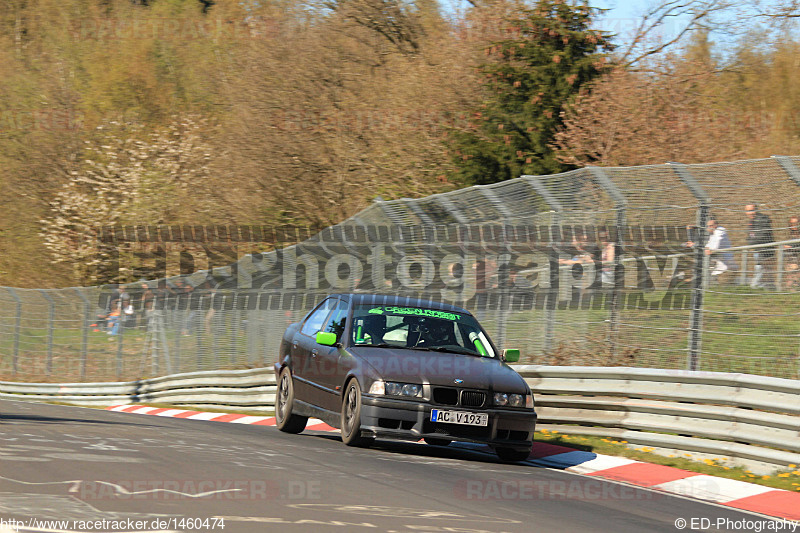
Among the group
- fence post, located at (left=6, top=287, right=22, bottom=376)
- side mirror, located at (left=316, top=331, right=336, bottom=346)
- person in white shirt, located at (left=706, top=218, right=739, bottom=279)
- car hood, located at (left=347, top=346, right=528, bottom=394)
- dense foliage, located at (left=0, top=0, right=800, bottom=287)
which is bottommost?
fence post, located at (left=6, top=287, right=22, bottom=376)

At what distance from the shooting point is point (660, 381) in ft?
34.6

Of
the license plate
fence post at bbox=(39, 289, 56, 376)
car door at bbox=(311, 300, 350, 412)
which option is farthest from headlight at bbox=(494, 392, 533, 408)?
fence post at bbox=(39, 289, 56, 376)

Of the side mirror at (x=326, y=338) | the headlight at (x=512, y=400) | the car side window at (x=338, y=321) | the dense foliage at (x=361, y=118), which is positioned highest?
the dense foliage at (x=361, y=118)

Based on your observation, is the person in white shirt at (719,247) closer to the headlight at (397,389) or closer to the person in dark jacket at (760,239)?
the person in dark jacket at (760,239)

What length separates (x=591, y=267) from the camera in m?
12.6

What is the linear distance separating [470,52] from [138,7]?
32.3 metres

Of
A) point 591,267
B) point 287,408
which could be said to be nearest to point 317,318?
point 287,408

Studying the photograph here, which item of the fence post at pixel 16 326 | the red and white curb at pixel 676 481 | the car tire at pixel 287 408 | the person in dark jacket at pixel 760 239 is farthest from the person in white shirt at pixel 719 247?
the fence post at pixel 16 326

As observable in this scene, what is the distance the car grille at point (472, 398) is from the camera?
979 centimetres

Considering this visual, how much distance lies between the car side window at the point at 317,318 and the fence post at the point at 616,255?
10.2 ft

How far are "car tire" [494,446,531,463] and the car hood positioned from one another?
548 mm

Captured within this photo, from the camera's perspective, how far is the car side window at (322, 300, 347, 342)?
11098mm

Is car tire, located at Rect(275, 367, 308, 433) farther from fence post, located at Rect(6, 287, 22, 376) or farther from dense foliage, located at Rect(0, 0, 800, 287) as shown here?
fence post, located at Rect(6, 287, 22, 376)

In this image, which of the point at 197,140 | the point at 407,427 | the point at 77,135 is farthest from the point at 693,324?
the point at 77,135
